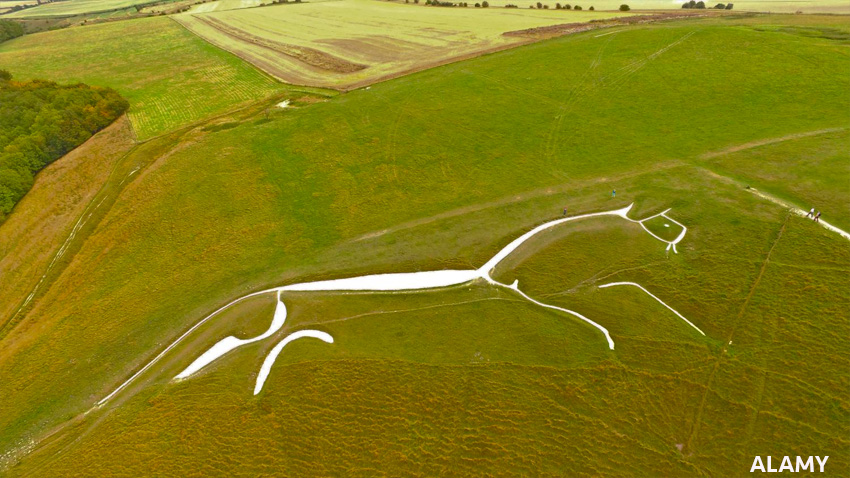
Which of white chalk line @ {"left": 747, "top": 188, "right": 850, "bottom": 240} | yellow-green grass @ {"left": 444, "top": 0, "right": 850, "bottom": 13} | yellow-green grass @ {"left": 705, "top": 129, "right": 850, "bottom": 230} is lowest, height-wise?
white chalk line @ {"left": 747, "top": 188, "right": 850, "bottom": 240}

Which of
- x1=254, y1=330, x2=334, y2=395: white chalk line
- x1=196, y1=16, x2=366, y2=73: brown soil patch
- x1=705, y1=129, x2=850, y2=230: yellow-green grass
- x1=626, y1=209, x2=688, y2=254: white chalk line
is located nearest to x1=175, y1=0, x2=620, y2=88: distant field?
x1=196, y1=16, x2=366, y2=73: brown soil patch

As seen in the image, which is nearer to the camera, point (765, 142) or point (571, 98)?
point (765, 142)

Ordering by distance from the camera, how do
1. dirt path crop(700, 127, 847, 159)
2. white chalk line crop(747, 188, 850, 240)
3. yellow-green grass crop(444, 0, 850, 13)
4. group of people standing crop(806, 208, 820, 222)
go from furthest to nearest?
yellow-green grass crop(444, 0, 850, 13) → dirt path crop(700, 127, 847, 159) → group of people standing crop(806, 208, 820, 222) → white chalk line crop(747, 188, 850, 240)

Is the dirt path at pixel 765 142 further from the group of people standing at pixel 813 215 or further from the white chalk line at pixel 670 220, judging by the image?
the white chalk line at pixel 670 220

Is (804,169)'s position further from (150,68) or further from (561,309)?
(150,68)

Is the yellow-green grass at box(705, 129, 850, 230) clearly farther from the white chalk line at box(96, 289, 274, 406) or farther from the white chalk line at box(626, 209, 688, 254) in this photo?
the white chalk line at box(96, 289, 274, 406)

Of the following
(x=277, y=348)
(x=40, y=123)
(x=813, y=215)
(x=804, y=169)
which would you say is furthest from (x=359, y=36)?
(x=813, y=215)

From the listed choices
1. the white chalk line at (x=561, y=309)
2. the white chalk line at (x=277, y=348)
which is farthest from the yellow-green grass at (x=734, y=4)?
the white chalk line at (x=277, y=348)
